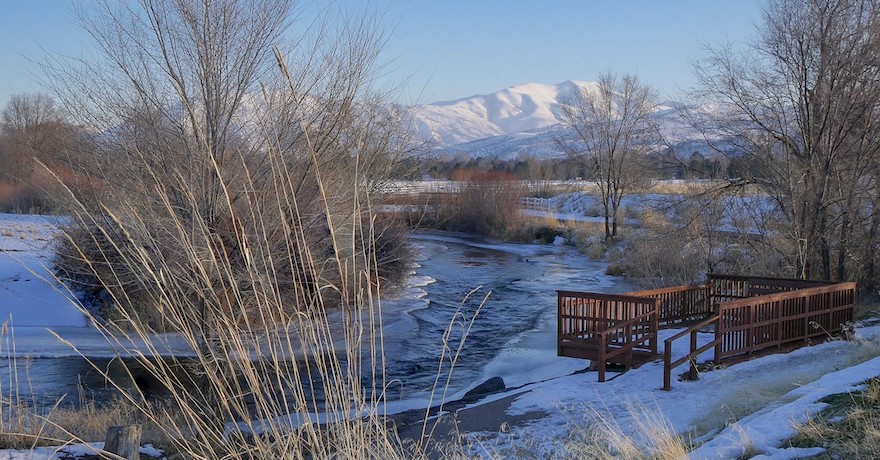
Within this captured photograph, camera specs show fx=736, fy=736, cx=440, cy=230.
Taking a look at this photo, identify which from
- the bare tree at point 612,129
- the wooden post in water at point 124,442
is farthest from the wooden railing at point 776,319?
the bare tree at point 612,129

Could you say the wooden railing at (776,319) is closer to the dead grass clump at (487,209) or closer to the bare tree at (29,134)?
the bare tree at (29,134)

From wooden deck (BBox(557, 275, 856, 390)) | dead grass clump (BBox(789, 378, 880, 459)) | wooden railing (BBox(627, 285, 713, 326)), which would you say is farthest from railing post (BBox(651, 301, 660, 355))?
dead grass clump (BBox(789, 378, 880, 459))

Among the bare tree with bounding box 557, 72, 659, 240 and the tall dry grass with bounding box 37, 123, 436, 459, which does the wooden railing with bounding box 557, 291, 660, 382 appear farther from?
the bare tree with bounding box 557, 72, 659, 240

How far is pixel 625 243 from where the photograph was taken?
32.5m

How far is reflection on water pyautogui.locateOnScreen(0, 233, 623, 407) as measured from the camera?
1317cm

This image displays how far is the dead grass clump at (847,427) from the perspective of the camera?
4.34m

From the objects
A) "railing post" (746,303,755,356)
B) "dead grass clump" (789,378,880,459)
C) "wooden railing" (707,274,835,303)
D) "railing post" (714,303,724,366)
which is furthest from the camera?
"wooden railing" (707,274,835,303)

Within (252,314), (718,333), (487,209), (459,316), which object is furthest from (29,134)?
(487,209)

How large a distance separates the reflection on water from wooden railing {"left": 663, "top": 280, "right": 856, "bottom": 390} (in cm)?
394

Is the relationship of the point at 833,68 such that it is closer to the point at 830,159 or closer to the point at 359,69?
the point at 830,159

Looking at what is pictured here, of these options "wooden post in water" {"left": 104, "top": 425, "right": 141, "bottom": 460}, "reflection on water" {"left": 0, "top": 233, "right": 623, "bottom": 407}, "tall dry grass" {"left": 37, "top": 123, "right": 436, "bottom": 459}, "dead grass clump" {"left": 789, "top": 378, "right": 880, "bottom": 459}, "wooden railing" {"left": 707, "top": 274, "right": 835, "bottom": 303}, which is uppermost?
"tall dry grass" {"left": 37, "top": 123, "right": 436, "bottom": 459}

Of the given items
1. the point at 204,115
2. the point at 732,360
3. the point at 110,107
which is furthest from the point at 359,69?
the point at 732,360

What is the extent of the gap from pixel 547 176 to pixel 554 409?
2175 inches

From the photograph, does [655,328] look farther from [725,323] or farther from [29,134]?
[29,134]
